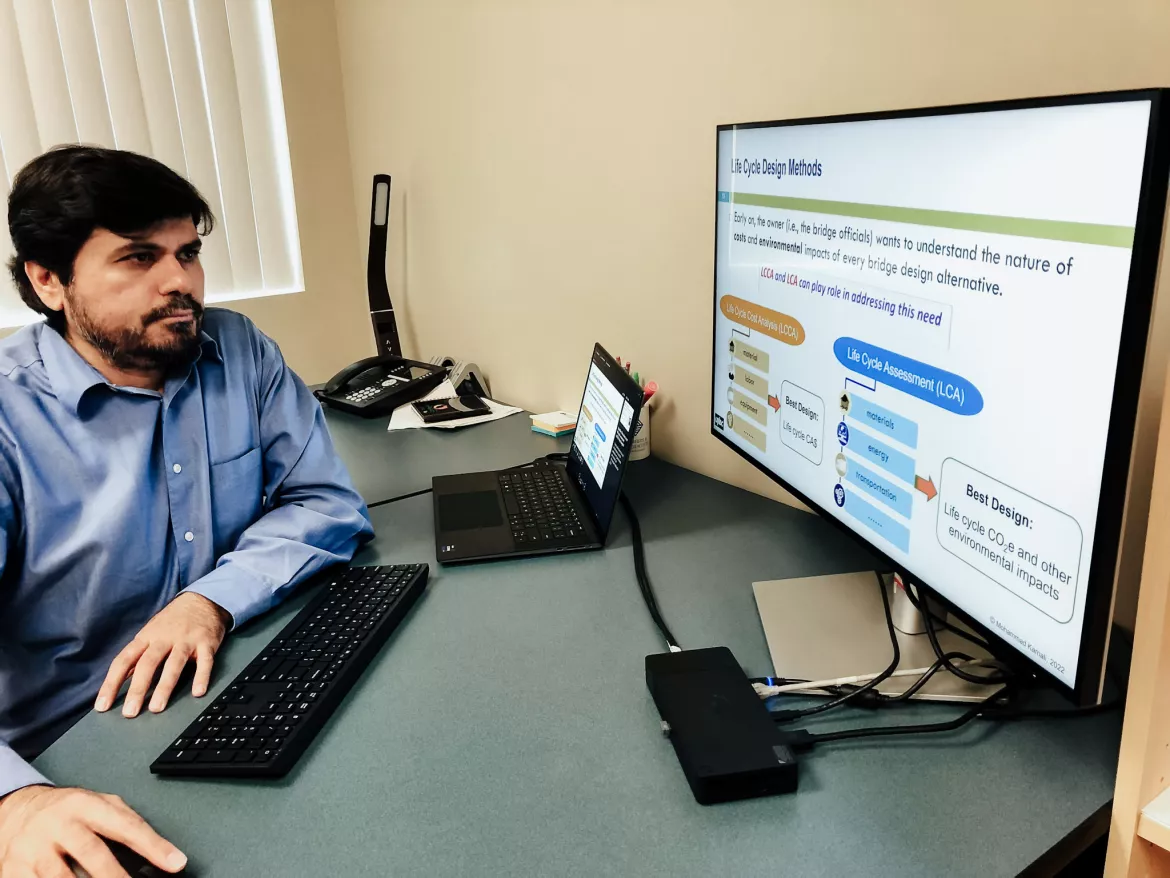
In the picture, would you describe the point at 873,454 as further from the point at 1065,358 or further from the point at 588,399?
the point at 588,399

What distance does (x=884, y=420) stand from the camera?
85 cm

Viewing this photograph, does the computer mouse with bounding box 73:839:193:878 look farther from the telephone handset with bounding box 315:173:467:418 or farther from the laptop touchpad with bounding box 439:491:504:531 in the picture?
the telephone handset with bounding box 315:173:467:418

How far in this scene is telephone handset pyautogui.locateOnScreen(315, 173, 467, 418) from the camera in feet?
6.43

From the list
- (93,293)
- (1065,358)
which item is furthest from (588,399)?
(1065,358)

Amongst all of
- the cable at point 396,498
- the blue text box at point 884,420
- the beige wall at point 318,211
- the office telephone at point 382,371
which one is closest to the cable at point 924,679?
the blue text box at point 884,420

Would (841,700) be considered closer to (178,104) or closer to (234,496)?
(234,496)

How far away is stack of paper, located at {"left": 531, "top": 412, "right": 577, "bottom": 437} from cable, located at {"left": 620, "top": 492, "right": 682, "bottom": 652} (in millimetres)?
367

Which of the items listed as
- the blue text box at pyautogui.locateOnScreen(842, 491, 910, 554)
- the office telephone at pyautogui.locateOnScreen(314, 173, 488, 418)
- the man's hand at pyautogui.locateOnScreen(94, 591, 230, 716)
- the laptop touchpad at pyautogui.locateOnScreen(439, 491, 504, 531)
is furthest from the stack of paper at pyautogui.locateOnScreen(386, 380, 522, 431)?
the blue text box at pyautogui.locateOnScreen(842, 491, 910, 554)

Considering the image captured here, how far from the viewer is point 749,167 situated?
108 centimetres

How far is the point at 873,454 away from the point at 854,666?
0.75 ft

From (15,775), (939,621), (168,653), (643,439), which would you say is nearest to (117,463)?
(168,653)

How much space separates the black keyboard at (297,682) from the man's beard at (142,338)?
0.42m

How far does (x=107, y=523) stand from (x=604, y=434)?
0.71 m

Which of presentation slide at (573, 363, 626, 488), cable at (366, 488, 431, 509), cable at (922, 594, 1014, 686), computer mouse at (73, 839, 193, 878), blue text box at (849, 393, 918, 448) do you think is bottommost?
computer mouse at (73, 839, 193, 878)
